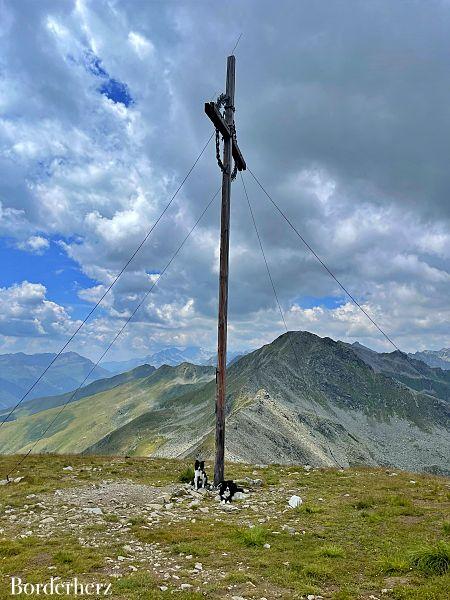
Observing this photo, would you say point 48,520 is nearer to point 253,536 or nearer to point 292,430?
point 253,536

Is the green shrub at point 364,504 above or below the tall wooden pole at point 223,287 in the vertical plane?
below

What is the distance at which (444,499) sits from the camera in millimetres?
16812

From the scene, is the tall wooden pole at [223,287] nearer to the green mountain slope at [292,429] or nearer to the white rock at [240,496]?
the white rock at [240,496]

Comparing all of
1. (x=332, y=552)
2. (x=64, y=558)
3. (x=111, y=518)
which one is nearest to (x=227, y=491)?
(x=111, y=518)

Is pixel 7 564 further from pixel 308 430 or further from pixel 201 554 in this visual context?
pixel 308 430

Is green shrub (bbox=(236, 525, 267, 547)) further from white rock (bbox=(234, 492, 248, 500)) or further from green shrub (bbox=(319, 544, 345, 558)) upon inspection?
white rock (bbox=(234, 492, 248, 500))

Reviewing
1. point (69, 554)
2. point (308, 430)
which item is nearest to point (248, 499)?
point (69, 554)

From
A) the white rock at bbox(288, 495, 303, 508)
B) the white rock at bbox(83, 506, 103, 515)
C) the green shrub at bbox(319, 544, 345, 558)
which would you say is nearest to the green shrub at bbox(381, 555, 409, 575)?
the green shrub at bbox(319, 544, 345, 558)

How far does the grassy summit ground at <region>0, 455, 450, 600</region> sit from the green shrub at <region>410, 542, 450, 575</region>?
24mm

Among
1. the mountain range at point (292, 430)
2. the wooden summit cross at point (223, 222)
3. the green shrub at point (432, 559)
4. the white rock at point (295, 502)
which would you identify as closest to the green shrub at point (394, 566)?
the green shrub at point (432, 559)

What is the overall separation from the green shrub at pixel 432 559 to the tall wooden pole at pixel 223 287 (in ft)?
34.4

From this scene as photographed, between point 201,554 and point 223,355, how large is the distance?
32.8ft

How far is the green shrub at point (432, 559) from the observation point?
909cm

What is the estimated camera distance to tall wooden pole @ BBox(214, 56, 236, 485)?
1928 cm
